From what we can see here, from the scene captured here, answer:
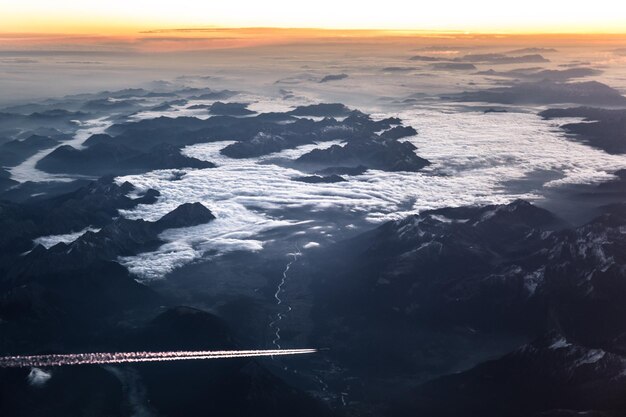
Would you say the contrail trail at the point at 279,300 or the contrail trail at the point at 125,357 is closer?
the contrail trail at the point at 125,357

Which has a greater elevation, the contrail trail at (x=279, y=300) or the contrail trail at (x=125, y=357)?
the contrail trail at (x=125, y=357)

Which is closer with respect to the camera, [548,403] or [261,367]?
[548,403]

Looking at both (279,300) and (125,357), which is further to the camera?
(279,300)

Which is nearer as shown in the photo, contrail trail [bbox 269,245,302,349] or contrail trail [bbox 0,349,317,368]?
contrail trail [bbox 0,349,317,368]

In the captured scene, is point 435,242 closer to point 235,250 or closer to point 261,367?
point 235,250

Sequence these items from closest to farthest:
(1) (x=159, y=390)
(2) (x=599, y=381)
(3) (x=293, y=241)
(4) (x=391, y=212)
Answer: (2) (x=599, y=381) → (1) (x=159, y=390) → (3) (x=293, y=241) → (4) (x=391, y=212)

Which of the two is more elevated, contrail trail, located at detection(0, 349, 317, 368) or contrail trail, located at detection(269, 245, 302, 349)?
contrail trail, located at detection(0, 349, 317, 368)

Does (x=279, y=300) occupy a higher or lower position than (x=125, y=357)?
lower

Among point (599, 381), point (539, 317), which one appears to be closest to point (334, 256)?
point (539, 317)
